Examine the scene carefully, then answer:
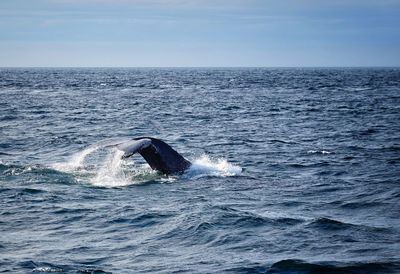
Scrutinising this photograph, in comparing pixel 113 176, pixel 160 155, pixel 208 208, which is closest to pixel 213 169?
pixel 160 155

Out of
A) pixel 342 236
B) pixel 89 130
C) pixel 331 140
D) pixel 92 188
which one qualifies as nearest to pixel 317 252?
pixel 342 236

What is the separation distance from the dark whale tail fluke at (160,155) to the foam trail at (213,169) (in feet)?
0.84

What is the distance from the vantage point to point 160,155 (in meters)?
A: 15.4

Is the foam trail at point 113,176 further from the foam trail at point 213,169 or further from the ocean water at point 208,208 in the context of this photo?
the foam trail at point 213,169

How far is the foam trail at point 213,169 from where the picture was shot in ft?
54.7

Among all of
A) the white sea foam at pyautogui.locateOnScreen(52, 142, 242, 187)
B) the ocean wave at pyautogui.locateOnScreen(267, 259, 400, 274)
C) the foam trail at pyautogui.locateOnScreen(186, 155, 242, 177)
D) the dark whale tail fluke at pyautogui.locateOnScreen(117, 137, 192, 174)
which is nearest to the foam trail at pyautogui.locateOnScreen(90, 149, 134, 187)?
the white sea foam at pyautogui.locateOnScreen(52, 142, 242, 187)

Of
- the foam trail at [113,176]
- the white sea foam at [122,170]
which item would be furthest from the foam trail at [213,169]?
the foam trail at [113,176]

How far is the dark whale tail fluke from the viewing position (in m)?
14.0

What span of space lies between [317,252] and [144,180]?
7.05 m

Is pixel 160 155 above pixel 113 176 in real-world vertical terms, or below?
above

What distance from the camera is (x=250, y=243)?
34.5 feet

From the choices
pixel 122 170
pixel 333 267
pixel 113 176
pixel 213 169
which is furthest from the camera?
pixel 122 170

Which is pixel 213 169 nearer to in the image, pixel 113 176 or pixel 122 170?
pixel 122 170

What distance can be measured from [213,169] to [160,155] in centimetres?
251
